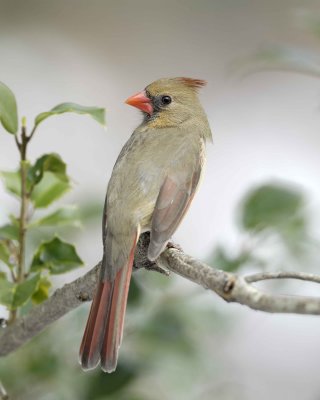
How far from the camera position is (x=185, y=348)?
218 cm

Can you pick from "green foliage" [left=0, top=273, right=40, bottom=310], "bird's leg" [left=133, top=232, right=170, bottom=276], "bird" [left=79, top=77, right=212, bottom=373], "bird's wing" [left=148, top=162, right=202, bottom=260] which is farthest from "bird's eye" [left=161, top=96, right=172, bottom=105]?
"green foliage" [left=0, top=273, right=40, bottom=310]

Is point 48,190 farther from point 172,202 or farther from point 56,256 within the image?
point 172,202

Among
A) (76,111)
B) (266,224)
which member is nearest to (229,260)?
(266,224)

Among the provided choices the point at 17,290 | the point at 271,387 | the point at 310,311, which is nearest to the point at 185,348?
the point at 17,290

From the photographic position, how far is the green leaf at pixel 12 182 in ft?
6.21

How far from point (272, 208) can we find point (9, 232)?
2.31ft

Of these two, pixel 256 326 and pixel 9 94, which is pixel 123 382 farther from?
pixel 256 326

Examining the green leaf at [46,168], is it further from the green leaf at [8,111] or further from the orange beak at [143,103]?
the orange beak at [143,103]

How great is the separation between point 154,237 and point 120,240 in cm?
10

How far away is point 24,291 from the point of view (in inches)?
69.6

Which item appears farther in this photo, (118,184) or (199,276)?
(118,184)

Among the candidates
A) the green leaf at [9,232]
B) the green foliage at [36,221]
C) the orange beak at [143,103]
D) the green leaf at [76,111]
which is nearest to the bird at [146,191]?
the orange beak at [143,103]

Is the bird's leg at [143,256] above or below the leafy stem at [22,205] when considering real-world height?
below

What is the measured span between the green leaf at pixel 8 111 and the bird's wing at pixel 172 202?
414 mm
